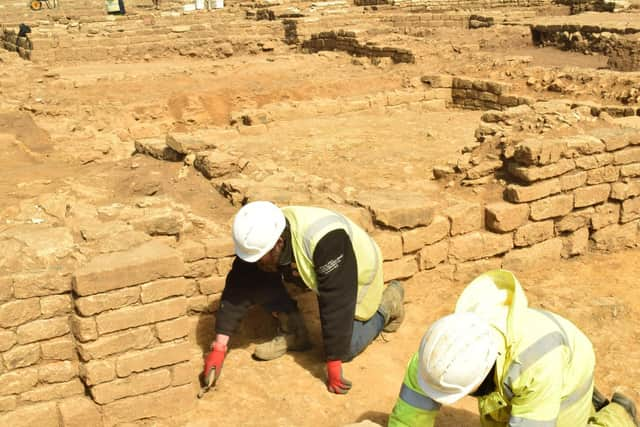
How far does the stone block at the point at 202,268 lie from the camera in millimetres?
5105

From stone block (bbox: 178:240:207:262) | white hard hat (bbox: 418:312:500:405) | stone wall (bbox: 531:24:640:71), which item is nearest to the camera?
white hard hat (bbox: 418:312:500:405)

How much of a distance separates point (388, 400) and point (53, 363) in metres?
2.05

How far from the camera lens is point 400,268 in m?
5.87

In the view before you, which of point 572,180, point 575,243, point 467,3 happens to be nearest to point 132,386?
point 572,180

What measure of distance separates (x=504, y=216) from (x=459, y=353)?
380 centimetres

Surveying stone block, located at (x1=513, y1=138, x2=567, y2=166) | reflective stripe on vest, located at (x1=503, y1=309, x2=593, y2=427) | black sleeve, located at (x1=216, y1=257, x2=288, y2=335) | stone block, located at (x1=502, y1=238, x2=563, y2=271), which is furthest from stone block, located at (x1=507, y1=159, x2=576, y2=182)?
reflective stripe on vest, located at (x1=503, y1=309, x2=593, y2=427)

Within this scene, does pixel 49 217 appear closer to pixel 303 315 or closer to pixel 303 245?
pixel 303 315

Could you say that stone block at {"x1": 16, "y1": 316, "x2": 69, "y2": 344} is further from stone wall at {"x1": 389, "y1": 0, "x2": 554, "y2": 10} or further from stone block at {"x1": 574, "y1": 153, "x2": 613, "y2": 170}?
stone wall at {"x1": 389, "y1": 0, "x2": 554, "y2": 10}

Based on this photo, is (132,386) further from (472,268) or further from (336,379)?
(472,268)

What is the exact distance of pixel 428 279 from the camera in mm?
6078

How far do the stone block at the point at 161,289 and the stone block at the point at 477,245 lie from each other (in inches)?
109

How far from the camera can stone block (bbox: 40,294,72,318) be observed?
3984 mm

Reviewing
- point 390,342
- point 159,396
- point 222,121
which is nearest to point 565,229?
point 390,342

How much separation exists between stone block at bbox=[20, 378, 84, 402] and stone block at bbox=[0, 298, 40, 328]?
1.43ft
